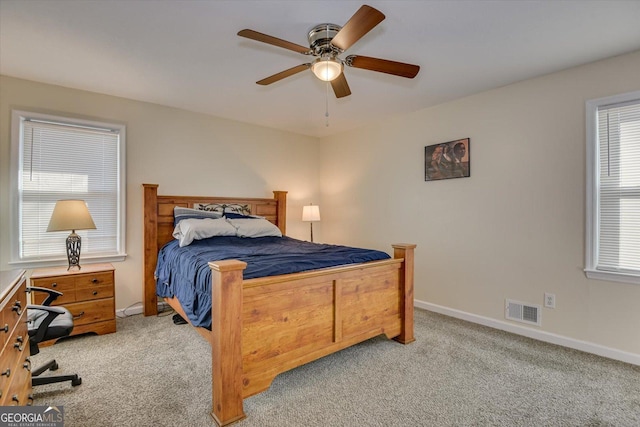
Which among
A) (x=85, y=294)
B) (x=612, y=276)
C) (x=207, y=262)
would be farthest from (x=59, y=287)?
(x=612, y=276)

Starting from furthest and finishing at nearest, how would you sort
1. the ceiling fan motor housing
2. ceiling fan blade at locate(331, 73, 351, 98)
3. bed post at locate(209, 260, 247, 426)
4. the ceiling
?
ceiling fan blade at locate(331, 73, 351, 98), the ceiling fan motor housing, the ceiling, bed post at locate(209, 260, 247, 426)

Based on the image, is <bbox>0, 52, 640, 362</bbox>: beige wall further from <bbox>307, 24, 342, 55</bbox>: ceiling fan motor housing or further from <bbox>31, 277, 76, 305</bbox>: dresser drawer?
<bbox>307, 24, 342, 55</bbox>: ceiling fan motor housing

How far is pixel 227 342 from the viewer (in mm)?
1695

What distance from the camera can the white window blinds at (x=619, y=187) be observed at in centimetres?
239

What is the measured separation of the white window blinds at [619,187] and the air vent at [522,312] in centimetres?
63

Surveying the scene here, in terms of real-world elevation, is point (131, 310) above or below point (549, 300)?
below

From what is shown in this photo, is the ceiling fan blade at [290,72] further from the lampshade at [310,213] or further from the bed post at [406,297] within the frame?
the lampshade at [310,213]

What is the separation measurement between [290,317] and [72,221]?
7.42ft

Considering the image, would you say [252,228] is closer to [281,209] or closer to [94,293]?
[281,209]

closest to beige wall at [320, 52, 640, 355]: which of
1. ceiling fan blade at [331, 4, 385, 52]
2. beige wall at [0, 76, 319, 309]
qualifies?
beige wall at [0, 76, 319, 309]

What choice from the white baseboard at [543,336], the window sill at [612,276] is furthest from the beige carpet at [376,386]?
the window sill at [612,276]

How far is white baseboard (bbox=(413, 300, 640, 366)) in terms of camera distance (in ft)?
7.91

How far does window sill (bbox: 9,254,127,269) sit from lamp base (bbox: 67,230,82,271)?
0.26 metres

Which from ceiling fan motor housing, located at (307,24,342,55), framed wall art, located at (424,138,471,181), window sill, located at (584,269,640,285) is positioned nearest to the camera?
ceiling fan motor housing, located at (307,24,342,55)
